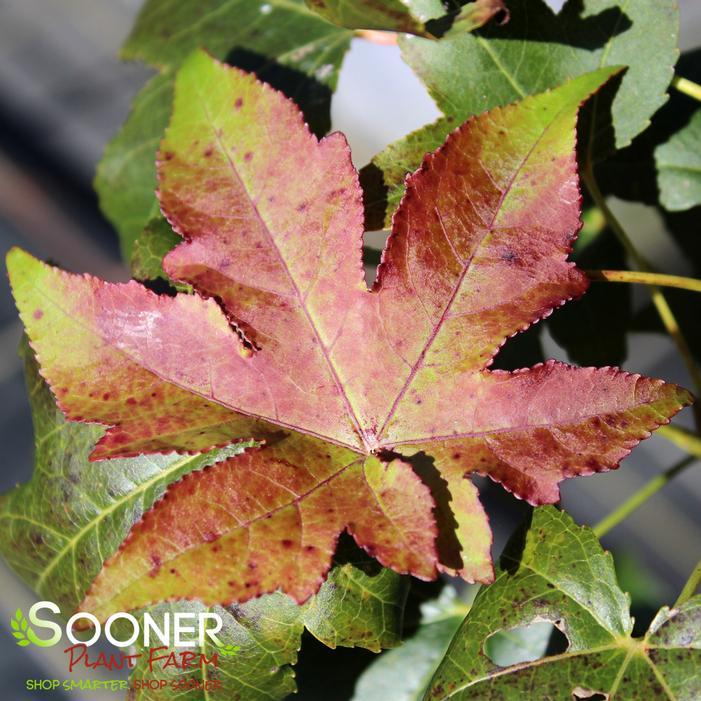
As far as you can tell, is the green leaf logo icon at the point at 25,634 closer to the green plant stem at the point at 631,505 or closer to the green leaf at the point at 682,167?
the green plant stem at the point at 631,505

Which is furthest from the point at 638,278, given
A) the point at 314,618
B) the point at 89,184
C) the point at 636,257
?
the point at 89,184

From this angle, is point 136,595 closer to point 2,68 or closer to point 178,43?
point 178,43

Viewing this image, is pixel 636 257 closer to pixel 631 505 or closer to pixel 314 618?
pixel 631 505

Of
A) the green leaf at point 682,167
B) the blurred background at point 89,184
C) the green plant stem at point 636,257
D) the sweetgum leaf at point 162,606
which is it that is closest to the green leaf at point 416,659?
the sweetgum leaf at point 162,606

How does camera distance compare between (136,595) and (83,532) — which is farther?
(83,532)

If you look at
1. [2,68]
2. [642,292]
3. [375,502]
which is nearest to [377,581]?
[375,502]
